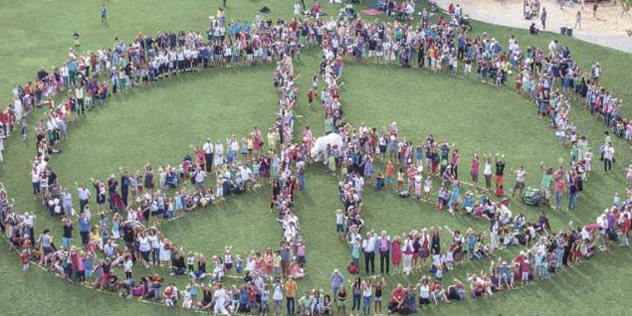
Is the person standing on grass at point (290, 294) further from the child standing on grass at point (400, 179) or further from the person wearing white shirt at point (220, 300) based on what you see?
the child standing on grass at point (400, 179)

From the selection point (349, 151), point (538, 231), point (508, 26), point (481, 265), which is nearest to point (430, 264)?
point (481, 265)

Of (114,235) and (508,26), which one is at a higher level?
(508,26)

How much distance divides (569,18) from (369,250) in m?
32.2

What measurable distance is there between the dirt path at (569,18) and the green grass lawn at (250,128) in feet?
6.05

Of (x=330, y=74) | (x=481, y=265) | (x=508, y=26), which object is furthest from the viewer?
(x=508, y=26)

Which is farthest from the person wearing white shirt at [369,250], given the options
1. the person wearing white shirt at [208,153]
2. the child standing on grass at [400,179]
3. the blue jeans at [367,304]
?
the person wearing white shirt at [208,153]

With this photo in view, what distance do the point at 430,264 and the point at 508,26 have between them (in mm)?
27704

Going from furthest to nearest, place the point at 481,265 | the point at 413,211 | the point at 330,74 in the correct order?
the point at 330,74 → the point at 413,211 → the point at 481,265

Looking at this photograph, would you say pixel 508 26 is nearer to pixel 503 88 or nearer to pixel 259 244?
pixel 503 88

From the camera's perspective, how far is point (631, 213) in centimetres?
4041

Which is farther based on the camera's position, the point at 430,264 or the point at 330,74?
the point at 330,74

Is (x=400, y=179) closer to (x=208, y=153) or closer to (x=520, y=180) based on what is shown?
(x=520, y=180)

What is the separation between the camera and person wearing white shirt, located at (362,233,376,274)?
38062 millimetres

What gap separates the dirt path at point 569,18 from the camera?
201 ft
